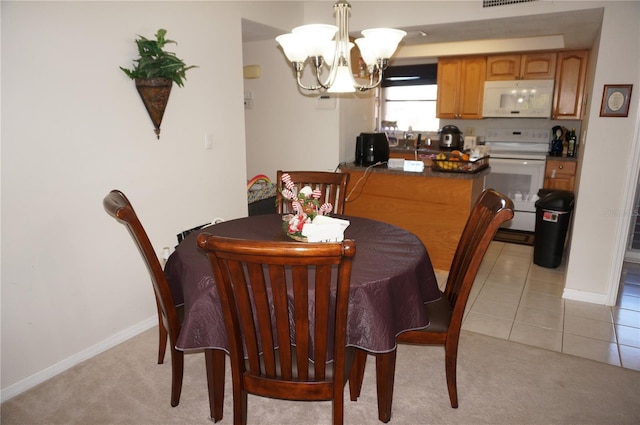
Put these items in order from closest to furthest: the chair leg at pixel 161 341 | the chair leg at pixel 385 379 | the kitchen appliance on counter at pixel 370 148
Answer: the chair leg at pixel 385 379 → the chair leg at pixel 161 341 → the kitchen appliance on counter at pixel 370 148

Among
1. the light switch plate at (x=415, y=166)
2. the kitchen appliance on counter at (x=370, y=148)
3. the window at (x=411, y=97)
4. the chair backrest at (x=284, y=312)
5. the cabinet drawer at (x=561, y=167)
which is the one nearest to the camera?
the chair backrest at (x=284, y=312)

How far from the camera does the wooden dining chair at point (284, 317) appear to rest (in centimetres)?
114

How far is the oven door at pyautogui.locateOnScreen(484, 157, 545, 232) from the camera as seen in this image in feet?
15.5

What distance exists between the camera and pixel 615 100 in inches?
108

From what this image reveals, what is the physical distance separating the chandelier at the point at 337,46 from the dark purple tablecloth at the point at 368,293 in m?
0.89

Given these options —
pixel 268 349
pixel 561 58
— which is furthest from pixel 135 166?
pixel 561 58

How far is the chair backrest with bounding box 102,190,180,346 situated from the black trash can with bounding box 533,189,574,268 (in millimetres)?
3236

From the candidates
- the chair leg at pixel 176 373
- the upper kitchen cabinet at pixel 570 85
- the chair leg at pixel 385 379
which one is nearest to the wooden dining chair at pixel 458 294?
the chair leg at pixel 385 379

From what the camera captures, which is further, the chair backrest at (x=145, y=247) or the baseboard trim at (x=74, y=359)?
the baseboard trim at (x=74, y=359)

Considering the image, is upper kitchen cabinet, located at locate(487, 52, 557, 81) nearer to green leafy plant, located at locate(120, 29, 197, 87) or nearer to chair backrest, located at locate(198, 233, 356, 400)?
green leafy plant, located at locate(120, 29, 197, 87)

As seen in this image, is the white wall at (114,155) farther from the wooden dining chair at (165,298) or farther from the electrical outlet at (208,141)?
the wooden dining chair at (165,298)

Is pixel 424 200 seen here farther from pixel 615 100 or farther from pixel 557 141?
pixel 557 141

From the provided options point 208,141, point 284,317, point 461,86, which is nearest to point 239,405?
point 284,317

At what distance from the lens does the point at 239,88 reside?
309 centimetres
